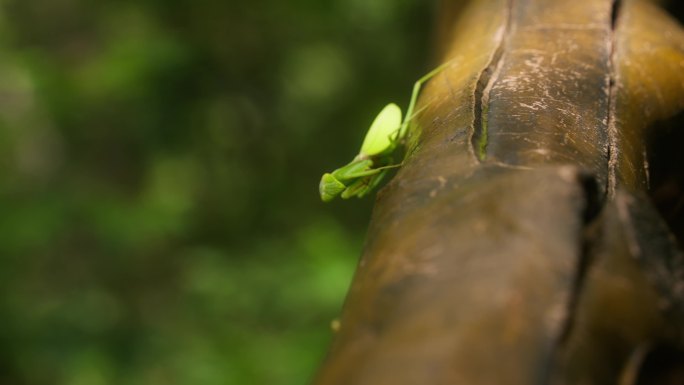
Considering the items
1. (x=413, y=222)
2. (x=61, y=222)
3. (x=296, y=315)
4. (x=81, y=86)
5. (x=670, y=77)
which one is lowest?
(x=296, y=315)

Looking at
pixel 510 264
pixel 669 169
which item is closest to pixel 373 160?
pixel 669 169

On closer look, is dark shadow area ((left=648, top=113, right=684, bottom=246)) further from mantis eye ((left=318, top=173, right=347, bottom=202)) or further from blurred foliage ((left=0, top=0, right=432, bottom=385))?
blurred foliage ((left=0, top=0, right=432, bottom=385))

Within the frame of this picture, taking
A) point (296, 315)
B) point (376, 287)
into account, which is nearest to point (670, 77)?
point (376, 287)

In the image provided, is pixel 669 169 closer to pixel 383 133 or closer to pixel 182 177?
pixel 383 133

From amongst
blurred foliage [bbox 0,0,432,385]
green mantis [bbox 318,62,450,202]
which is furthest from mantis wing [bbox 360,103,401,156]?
blurred foliage [bbox 0,0,432,385]

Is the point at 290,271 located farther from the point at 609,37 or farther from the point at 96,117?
the point at 609,37

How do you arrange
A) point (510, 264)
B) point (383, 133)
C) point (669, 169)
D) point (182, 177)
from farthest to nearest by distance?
point (182, 177), point (383, 133), point (669, 169), point (510, 264)

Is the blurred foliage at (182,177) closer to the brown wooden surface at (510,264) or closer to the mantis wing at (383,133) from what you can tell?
the mantis wing at (383,133)
